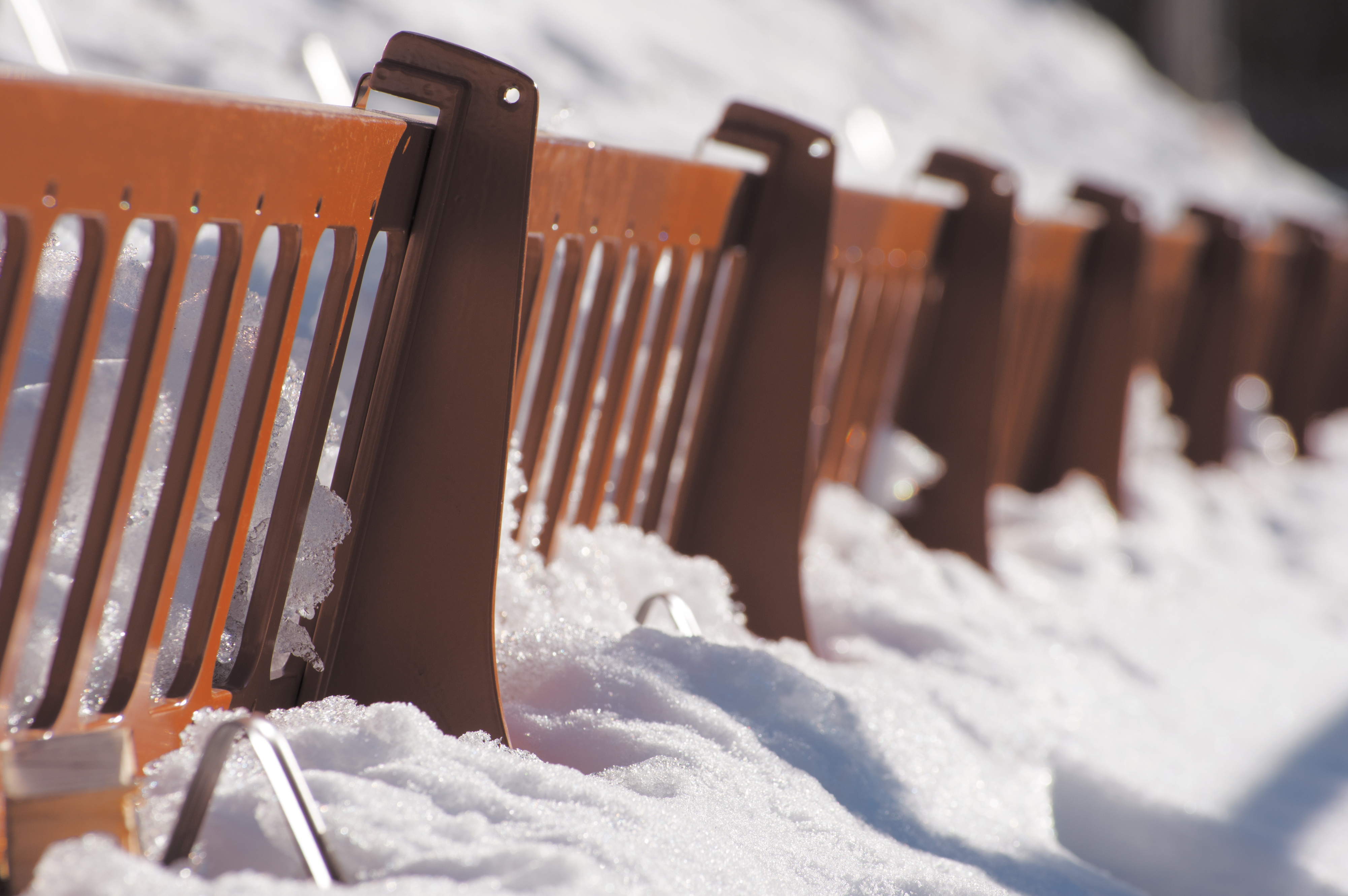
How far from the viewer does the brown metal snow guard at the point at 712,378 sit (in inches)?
92.4

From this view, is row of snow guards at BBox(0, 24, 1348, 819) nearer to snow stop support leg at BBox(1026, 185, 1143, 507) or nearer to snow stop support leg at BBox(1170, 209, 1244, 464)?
snow stop support leg at BBox(1026, 185, 1143, 507)

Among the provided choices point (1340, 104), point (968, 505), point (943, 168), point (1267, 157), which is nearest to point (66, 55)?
point (943, 168)

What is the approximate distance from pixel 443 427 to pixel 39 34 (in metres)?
2.78

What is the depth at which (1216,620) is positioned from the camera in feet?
12.3

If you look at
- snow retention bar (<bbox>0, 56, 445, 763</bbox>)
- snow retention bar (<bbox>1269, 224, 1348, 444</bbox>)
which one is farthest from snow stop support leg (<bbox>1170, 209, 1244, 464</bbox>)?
snow retention bar (<bbox>0, 56, 445, 763</bbox>)

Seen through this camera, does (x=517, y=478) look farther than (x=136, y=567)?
Yes

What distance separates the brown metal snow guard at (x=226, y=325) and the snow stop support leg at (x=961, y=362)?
6.48ft

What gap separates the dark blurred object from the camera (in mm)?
23698

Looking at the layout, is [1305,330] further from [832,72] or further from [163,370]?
[163,370]

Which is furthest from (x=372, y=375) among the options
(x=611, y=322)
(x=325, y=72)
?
(x=325, y=72)

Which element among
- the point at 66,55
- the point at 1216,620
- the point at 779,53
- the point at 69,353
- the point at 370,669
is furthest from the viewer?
the point at 779,53

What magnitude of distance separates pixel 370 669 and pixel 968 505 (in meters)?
2.14

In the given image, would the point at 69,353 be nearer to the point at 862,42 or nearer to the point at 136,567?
the point at 136,567

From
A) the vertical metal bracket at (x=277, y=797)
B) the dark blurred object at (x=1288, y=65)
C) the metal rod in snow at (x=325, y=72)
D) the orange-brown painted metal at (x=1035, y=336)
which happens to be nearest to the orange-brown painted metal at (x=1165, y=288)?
the orange-brown painted metal at (x=1035, y=336)
